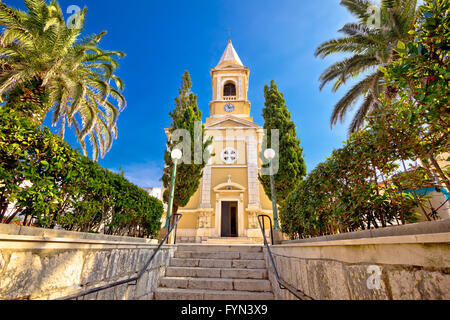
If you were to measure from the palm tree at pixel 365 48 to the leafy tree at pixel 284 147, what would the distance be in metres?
2.37

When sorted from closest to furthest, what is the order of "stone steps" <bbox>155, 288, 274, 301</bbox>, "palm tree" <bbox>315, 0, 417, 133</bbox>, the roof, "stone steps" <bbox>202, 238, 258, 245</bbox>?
"stone steps" <bbox>155, 288, 274, 301</bbox> → "palm tree" <bbox>315, 0, 417, 133</bbox> → "stone steps" <bbox>202, 238, 258, 245</bbox> → the roof

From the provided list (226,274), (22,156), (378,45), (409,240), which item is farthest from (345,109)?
(22,156)

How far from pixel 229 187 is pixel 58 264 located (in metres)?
13.3

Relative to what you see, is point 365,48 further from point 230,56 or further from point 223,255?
point 230,56

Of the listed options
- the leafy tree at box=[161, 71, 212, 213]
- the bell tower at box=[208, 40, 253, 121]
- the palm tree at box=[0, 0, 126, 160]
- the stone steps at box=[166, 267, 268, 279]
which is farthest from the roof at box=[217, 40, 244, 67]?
the stone steps at box=[166, 267, 268, 279]

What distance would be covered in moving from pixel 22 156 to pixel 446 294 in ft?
14.1

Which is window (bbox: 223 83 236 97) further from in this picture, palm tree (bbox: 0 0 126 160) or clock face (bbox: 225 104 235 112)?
palm tree (bbox: 0 0 126 160)

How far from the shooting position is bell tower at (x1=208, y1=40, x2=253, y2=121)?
19.5 metres

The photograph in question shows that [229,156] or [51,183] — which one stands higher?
[229,156]

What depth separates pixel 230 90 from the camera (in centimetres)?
2066

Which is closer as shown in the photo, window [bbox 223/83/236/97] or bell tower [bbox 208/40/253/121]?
bell tower [bbox 208/40/253/121]

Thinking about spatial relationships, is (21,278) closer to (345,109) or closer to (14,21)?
(14,21)

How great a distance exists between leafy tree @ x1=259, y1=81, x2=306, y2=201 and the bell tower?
6043mm

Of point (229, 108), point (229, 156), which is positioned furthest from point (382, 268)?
point (229, 108)
